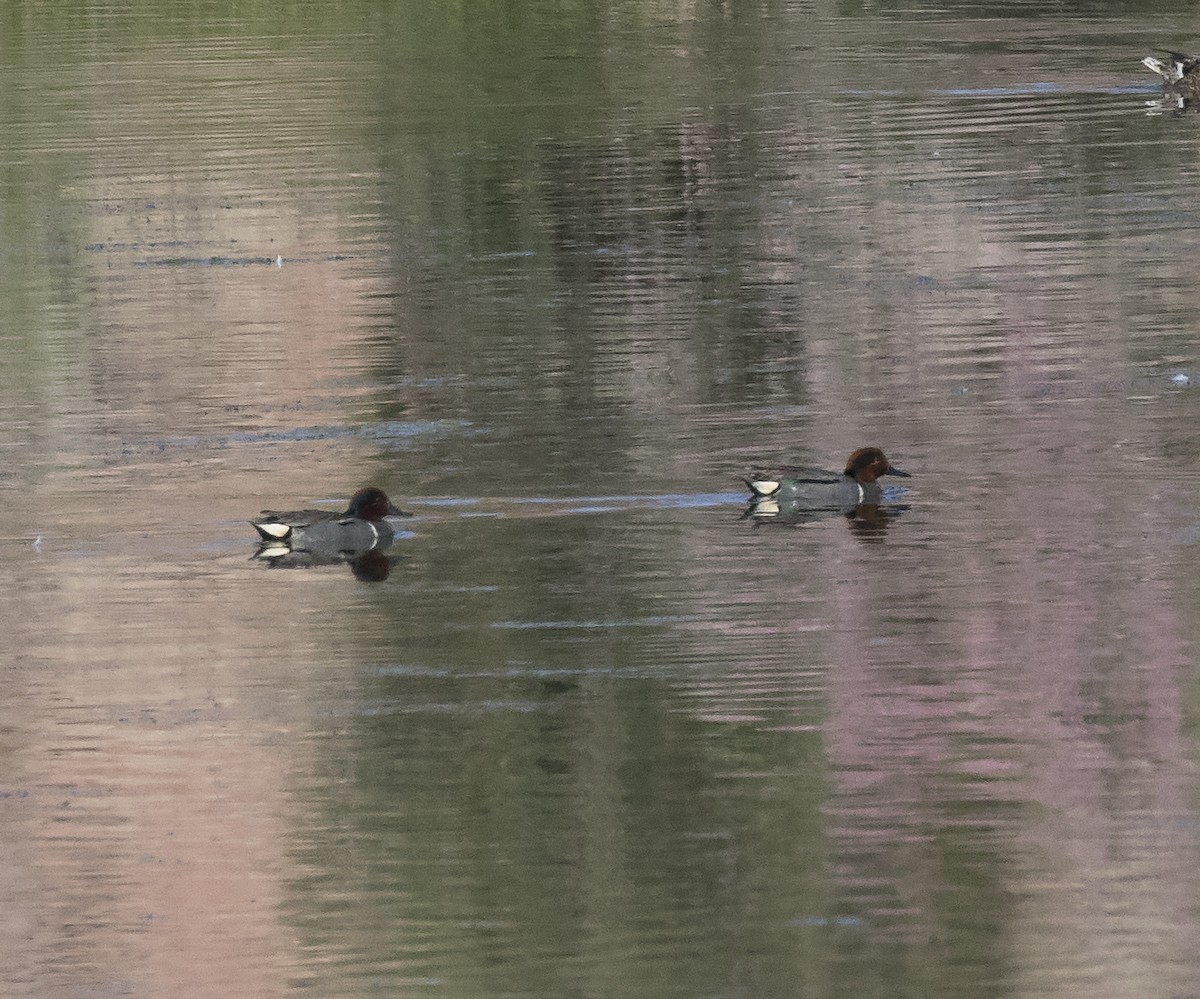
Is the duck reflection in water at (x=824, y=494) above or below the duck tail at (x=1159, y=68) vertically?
below

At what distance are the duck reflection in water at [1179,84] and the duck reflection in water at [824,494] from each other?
20842 mm

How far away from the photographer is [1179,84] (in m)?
37.1

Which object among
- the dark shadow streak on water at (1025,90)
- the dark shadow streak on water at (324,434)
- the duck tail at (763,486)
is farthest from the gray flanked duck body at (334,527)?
the dark shadow streak on water at (1025,90)

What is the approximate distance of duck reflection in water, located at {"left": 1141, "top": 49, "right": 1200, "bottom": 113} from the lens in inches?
1419

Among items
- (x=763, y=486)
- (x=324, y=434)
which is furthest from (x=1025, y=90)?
(x=763, y=486)

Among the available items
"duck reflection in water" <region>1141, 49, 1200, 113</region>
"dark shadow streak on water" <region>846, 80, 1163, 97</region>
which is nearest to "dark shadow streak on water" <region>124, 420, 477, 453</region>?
"duck reflection in water" <region>1141, 49, 1200, 113</region>

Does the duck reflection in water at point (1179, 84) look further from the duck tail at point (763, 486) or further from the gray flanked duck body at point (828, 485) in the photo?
the duck tail at point (763, 486)

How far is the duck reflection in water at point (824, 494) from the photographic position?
15.5 meters

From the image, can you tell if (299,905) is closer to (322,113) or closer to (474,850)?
(474,850)

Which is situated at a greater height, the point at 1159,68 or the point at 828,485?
the point at 1159,68

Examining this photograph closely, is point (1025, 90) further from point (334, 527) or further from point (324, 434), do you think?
point (334, 527)

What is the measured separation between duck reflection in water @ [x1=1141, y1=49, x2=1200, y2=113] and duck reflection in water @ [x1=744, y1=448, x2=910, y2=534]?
2084cm

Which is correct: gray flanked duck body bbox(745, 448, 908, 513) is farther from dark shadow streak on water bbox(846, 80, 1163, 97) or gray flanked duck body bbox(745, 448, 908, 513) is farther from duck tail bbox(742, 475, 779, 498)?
dark shadow streak on water bbox(846, 80, 1163, 97)

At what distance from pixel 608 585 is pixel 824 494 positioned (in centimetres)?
205
